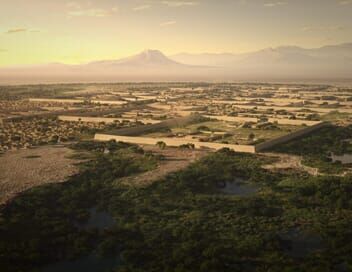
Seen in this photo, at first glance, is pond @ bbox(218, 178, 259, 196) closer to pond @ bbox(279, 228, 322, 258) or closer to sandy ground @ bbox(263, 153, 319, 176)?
sandy ground @ bbox(263, 153, 319, 176)

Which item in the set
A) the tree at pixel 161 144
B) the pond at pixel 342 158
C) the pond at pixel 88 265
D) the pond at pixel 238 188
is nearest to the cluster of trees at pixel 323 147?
the pond at pixel 342 158

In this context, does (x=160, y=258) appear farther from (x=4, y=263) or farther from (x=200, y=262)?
(x=4, y=263)

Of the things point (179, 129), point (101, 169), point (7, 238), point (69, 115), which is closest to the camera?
point (7, 238)

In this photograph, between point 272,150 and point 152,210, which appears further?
point 272,150

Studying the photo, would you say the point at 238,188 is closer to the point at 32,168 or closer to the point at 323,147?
the point at 32,168

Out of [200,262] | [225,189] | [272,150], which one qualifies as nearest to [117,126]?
[272,150]

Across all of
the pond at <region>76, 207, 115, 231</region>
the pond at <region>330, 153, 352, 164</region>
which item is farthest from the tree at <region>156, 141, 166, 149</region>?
the pond at <region>76, 207, 115, 231</region>
